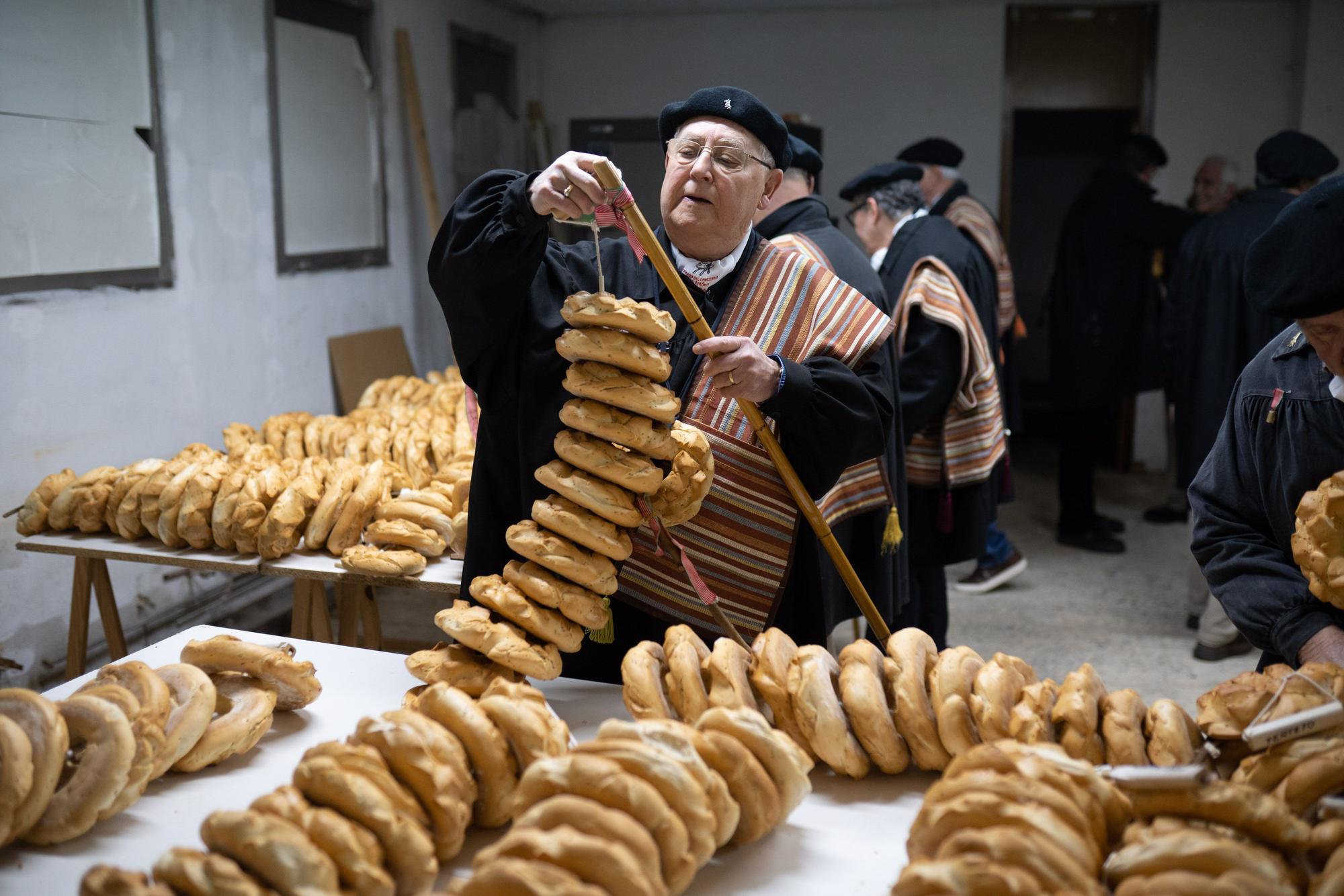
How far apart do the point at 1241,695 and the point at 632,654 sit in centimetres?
90

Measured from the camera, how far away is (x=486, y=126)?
799 centimetres

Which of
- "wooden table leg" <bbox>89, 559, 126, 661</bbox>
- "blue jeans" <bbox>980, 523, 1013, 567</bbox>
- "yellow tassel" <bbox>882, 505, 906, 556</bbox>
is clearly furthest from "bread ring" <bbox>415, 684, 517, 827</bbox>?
"blue jeans" <bbox>980, 523, 1013, 567</bbox>

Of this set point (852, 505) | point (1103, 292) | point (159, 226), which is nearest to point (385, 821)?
point (852, 505)

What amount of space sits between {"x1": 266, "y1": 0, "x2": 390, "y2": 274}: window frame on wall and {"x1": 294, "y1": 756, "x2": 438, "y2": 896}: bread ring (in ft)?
15.5

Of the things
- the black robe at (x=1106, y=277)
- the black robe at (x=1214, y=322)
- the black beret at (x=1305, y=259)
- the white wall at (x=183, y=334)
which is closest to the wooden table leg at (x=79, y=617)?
the white wall at (x=183, y=334)

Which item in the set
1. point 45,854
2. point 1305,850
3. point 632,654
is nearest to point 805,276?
point 632,654

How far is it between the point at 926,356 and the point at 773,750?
2747 millimetres

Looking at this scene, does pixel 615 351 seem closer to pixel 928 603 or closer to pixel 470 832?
pixel 470 832

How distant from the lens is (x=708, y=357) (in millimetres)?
2119

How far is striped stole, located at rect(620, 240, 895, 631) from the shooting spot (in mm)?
2336

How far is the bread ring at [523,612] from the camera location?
5.97ft

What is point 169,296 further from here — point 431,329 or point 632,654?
point 632,654

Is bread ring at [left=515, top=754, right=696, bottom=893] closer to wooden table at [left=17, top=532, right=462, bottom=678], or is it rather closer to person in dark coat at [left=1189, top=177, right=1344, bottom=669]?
person in dark coat at [left=1189, top=177, right=1344, bottom=669]

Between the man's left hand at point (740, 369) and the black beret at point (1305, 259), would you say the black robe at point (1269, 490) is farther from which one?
the man's left hand at point (740, 369)
